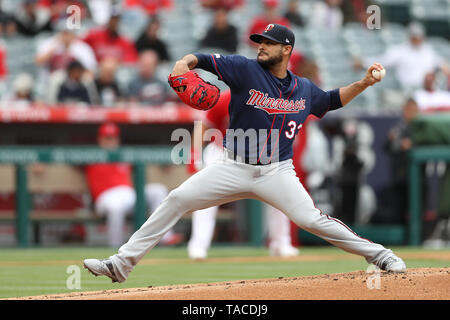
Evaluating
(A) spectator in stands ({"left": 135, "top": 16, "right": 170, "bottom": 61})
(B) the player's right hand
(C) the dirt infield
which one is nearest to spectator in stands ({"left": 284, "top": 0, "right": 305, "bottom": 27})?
(A) spectator in stands ({"left": 135, "top": 16, "right": 170, "bottom": 61})

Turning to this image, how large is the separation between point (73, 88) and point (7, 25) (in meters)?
2.60

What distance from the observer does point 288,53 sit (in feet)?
18.1

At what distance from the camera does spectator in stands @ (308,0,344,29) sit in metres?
14.6

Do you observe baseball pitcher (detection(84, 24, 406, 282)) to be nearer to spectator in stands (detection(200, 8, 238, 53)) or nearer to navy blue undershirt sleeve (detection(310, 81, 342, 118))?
navy blue undershirt sleeve (detection(310, 81, 342, 118))

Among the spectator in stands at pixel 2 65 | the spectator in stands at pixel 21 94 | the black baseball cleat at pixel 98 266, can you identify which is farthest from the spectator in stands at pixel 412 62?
the black baseball cleat at pixel 98 266

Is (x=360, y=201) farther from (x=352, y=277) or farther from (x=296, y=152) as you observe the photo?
(x=352, y=277)

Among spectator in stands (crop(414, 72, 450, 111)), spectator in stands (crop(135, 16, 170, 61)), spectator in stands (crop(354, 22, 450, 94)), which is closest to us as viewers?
spectator in stands (crop(414, 72, 450, 111))

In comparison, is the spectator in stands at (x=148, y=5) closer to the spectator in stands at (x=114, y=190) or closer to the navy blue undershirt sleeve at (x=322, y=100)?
the spectator in stands at (x=114, y=190)

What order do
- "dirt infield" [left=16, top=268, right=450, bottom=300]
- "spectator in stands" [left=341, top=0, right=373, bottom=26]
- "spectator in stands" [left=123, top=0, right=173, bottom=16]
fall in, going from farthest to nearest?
"spectator in stands" [left=341, top=0, right=373, bottom=26], "spectator in stands" [left=123, top=0, right=173, bottom=16], "dirt infield" [left=16, top=268, right=450, bottom=300]

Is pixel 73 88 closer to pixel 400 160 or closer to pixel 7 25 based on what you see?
pixel 7 25

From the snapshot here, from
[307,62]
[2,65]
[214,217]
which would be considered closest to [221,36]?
[2,65]

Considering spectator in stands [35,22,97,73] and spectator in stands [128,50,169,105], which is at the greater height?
spectator in stands [35,22,97,73]

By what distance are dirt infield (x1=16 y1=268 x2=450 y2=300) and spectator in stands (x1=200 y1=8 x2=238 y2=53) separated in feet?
24.6
